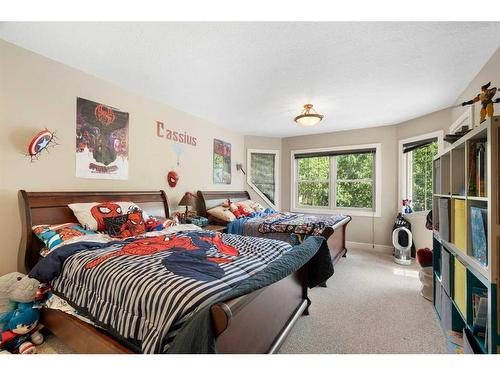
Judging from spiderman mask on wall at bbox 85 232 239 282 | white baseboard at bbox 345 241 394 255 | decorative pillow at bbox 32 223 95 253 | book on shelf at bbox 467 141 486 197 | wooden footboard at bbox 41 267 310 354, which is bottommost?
white baseboard at bbox 345 241 394 255

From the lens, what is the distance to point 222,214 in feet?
11.4

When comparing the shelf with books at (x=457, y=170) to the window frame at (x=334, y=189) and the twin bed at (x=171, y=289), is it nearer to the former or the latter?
the twin bed at (x=171, y=289)

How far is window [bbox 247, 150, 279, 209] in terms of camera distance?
523 centimetres

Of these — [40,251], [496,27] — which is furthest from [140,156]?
[496,27]

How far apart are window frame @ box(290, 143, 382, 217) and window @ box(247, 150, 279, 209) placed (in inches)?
14.7

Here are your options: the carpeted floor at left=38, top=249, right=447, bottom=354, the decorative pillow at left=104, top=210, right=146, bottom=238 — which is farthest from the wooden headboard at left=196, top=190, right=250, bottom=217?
the carpeted floor at left=38, top=249, right=447, bottom=354

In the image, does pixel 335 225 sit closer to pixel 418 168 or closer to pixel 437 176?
pixel 437 176

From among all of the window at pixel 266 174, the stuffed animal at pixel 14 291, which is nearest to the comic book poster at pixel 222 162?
the window at pixel 266 174

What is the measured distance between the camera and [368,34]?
1736 millimetres

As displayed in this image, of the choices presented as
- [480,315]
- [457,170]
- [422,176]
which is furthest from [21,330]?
[422,176]

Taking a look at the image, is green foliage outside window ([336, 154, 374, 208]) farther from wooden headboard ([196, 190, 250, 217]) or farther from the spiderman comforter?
the spiderman comforter
